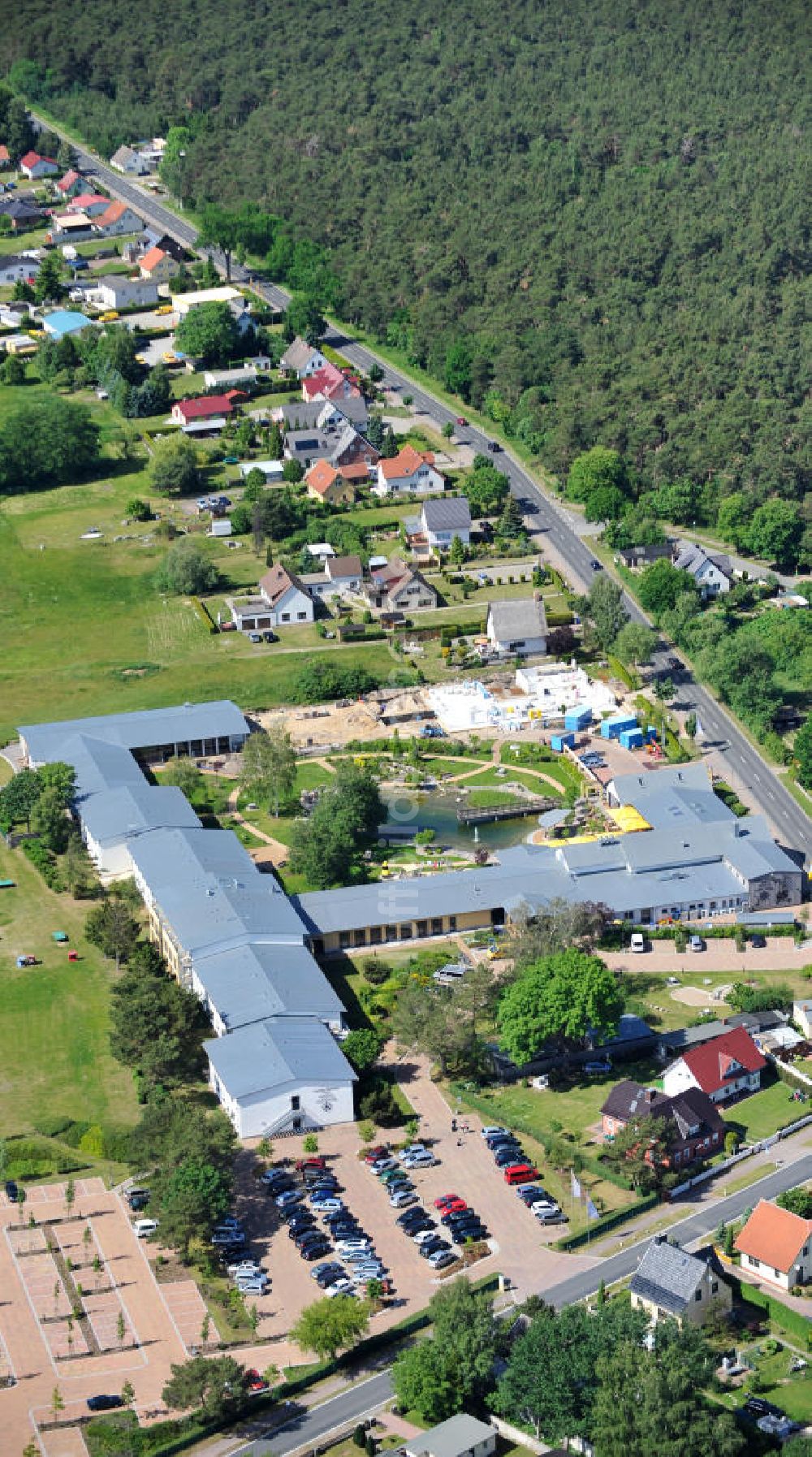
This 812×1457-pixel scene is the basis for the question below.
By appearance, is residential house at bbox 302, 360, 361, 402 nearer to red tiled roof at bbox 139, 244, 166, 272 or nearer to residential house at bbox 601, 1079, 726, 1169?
red tiled roof at bbox 139, 244, 166, 272

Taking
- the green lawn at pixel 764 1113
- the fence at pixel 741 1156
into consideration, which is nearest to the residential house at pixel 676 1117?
the fence at pixel 741 1156

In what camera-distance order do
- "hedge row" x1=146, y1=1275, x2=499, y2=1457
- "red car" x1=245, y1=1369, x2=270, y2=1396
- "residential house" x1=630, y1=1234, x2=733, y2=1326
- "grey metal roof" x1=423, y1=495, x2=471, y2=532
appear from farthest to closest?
"grey metal roof" x1=423, y1=495, x2=471, y2=532 < "residential house" x1=630, y1=1234, x2=733, y2=1326 < "red car" x1=245, y1=1369, x2=270, y2=1396 < "hedge row" x1=146, y1=1275, x2=499, y2=1457

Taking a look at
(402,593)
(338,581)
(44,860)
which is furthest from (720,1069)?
(338,581)

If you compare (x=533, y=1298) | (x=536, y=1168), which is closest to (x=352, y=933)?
(x=536, y=1168)

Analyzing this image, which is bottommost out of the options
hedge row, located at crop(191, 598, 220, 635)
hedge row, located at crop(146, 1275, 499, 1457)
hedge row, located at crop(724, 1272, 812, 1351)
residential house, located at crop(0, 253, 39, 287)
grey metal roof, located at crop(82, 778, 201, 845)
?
hedge row, located at crop(191, 598, 220, 635)

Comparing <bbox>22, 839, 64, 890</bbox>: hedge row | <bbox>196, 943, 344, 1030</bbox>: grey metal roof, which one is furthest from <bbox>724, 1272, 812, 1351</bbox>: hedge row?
<bbox>22, 839, 64, 890</bbox>: hedge row

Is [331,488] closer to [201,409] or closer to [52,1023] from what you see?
[201,409]

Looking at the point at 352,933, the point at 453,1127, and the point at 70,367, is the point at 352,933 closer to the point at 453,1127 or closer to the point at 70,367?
the point at 453,1127
